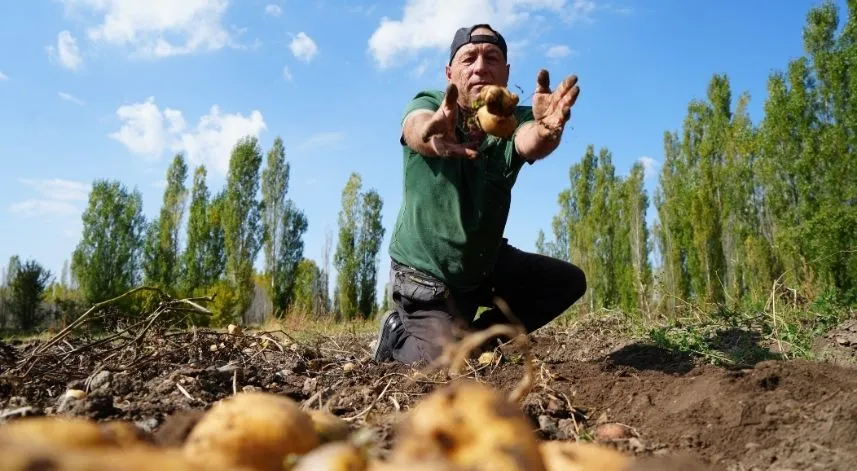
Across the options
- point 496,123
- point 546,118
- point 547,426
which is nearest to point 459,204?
point 496,123

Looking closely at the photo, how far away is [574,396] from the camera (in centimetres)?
271

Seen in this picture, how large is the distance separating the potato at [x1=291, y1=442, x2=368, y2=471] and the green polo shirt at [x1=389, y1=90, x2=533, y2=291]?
10.7 feet

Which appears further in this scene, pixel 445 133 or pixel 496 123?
pixel 496 123

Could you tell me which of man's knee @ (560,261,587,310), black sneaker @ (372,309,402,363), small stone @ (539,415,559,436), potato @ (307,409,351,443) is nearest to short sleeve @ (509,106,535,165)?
man's knee @ (560,261,587,310)

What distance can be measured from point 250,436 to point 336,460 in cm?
21

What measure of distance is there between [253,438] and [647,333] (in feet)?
13.9

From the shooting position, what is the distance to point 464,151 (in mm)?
3379

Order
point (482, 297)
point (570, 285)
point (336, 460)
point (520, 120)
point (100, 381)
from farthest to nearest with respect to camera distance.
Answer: point (570, 285) < point (482, 297) < point (520, 120) < point (100, 381) < point (336, 460)

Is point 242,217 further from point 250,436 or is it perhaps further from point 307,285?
point 250,436

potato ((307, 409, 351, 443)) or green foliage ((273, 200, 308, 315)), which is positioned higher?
green foliage ((273, 200, 308, 315))

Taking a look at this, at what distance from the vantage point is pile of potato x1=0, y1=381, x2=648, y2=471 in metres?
0.88

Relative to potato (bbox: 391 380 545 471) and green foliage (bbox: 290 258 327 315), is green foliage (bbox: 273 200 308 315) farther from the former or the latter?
potato (bbox: 391 380 545 471)

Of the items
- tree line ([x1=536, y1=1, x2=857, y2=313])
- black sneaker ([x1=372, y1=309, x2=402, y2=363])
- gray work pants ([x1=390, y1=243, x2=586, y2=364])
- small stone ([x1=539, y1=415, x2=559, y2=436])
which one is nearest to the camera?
small stone ([x1=539, y1=415, x2=559, y2=436])

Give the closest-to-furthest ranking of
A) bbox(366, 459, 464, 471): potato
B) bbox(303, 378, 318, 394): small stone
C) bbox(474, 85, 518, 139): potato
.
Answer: bbox(366, 459, 464, 471): potato < bbox(303, 378, 318, 394): small stone < bbox(474, 85, 518, 139): potato
